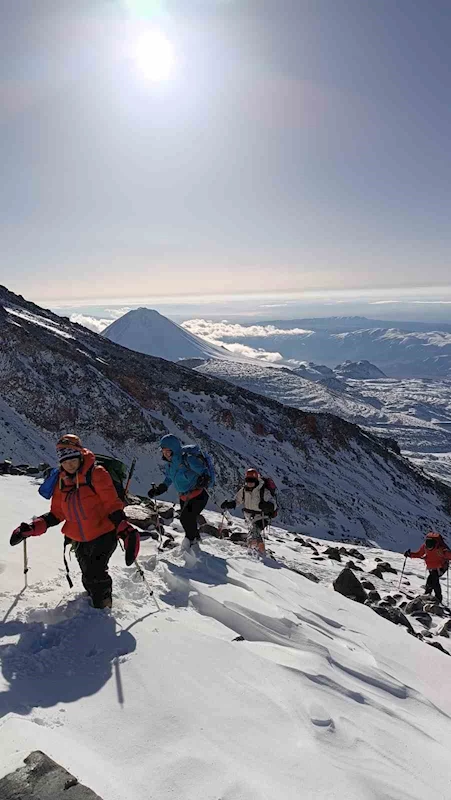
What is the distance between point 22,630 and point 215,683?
91.6 inches

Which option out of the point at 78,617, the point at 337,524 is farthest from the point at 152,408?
the point at 78,617

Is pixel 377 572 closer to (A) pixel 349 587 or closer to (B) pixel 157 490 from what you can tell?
(A) pixel 349 587

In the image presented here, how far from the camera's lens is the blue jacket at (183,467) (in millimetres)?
10383

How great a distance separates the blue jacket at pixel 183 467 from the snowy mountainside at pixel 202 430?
66.6 ft

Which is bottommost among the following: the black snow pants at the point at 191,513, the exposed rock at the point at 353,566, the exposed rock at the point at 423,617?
the exposed rock at the point at 353,566

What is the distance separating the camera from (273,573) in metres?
10.2

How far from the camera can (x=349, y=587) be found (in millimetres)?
12781

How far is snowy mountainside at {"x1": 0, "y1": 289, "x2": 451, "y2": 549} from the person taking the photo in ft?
114

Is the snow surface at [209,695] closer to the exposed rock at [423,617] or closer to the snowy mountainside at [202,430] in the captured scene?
the exposed rock at [423,617]

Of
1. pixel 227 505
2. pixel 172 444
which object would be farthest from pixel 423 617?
pixel 172 444

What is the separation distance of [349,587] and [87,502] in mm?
9195

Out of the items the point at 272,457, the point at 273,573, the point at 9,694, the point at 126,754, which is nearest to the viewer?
the point at 126,754

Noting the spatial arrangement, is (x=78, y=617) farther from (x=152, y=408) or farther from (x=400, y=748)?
(x=152, y=408)

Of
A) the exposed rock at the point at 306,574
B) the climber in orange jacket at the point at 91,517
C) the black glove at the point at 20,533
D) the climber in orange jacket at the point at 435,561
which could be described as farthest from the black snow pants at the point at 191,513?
the climber in orange jacket at the point at 435,561
